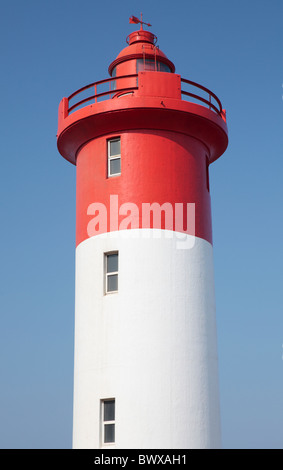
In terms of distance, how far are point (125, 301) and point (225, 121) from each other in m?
7.37

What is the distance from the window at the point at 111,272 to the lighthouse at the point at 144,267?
0.10 feet

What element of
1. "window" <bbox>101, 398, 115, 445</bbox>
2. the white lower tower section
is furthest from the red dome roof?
"window" <bbox>101, 398, 115, 445</bbox>

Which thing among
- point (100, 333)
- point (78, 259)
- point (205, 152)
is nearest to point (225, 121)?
point (205, 152)

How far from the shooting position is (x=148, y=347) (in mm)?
20578

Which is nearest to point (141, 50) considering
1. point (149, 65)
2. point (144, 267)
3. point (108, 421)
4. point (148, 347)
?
point (149, 65)

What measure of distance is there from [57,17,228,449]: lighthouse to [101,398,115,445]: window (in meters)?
0.03

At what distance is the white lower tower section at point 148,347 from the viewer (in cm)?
2025

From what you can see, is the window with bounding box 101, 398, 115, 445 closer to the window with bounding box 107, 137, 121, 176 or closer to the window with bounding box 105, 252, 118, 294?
the window with bounding box 105, 252, 118, 294

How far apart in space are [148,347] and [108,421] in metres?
2.27

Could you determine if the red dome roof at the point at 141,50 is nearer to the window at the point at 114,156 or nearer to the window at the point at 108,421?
the window at the point at 114,156

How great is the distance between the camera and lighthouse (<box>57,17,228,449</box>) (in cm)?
2044

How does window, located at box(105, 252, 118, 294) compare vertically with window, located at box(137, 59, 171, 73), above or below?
below

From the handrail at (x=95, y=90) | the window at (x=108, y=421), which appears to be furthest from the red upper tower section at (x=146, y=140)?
the window at (x=108, y=421)
